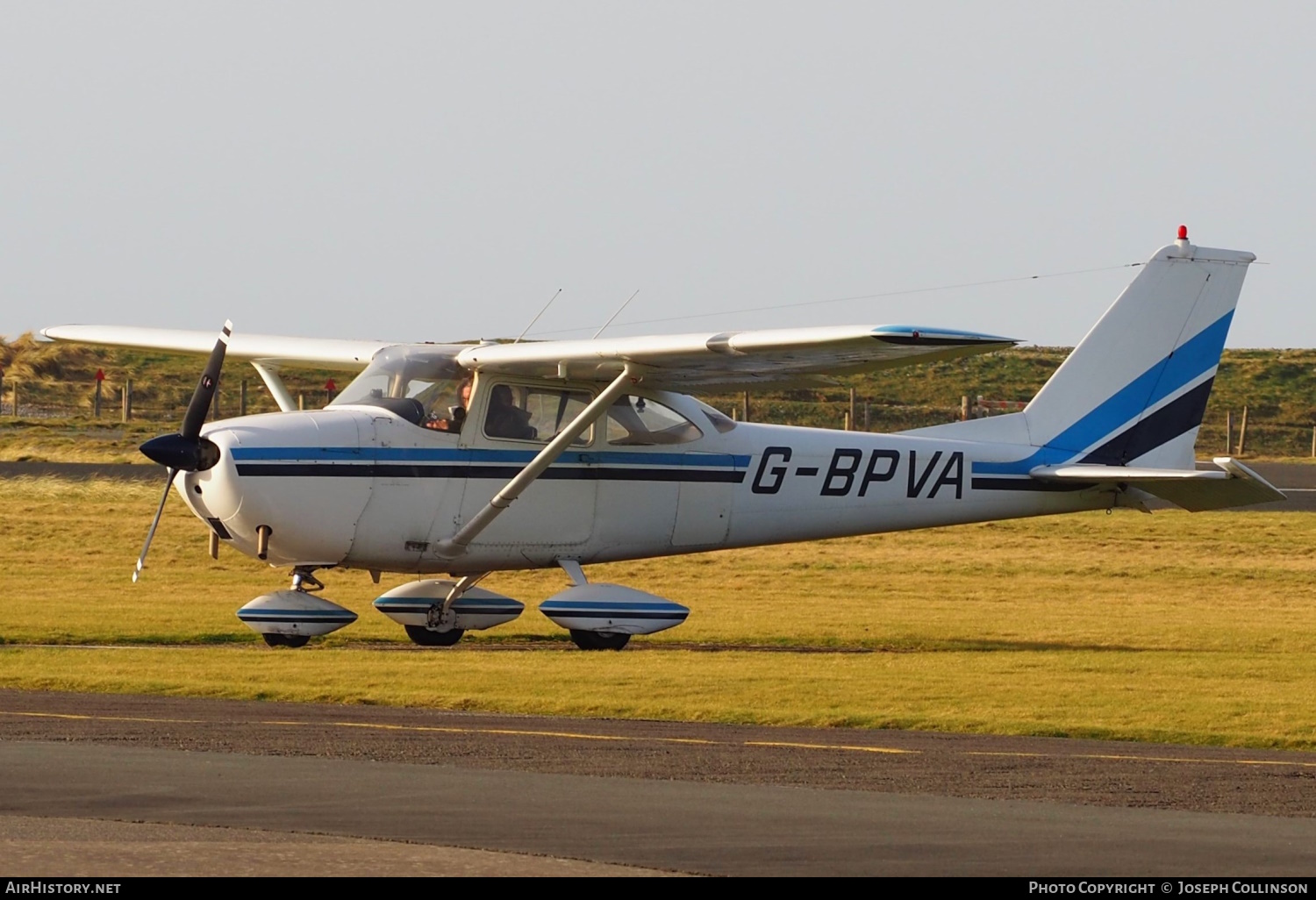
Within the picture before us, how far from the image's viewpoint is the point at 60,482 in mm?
32938

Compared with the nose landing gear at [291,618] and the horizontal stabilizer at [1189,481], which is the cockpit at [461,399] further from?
the horizontal stabilizer at [1189,481]

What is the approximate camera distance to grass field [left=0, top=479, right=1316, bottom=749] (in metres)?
12.7

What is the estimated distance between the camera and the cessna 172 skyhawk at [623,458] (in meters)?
16.6

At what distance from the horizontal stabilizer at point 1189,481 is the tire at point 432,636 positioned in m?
6.24

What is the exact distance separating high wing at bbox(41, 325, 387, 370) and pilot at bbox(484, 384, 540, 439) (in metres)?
1.26

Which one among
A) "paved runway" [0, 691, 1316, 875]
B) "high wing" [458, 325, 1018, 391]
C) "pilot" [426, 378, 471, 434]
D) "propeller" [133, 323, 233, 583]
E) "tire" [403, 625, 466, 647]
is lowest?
"tire" [403, 625, 466, 647]

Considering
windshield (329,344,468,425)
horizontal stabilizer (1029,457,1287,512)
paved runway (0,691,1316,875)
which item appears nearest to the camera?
paved runway (0,691,1316,875)

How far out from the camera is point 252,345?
20688 mm

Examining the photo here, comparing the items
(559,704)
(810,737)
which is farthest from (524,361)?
(810,737)

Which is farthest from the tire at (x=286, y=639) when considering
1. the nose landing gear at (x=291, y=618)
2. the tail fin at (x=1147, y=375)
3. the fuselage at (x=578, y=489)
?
the tail fin at (x=1147, y=375)

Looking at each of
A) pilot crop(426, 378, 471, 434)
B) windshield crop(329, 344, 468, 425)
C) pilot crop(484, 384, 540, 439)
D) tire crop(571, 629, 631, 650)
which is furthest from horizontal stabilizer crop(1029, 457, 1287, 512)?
windshield crop(329, 344, 468, 425)

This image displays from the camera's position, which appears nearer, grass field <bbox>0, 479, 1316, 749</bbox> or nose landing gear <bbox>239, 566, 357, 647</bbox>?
grass field <bbox>0, 479, 1316, 749</bbox>

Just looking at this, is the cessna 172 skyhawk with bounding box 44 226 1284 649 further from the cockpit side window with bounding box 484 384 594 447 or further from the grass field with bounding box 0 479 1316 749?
the grass field with bounding box 0 479 1316 749
